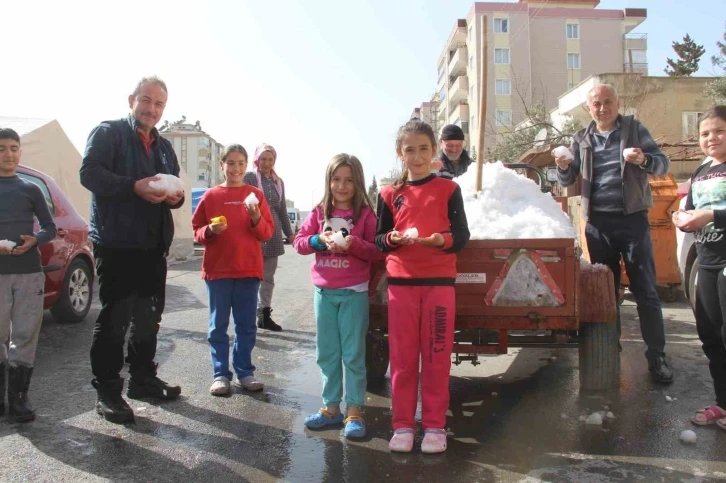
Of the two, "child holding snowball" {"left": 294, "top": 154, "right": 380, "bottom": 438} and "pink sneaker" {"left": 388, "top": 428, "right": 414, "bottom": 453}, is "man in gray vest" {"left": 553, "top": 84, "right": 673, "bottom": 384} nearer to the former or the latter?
"child holding snowball" {"left": 294, "top": 154, "right": 380, "bottom": 438}

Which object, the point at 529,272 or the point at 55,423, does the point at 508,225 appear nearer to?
the point at 529,272

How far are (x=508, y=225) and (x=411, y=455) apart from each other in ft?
5.40

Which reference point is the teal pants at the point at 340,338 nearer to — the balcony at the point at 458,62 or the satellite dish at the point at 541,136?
the satellite dish at the point at 541,136

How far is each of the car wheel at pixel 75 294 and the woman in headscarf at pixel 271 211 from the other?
7.31 feet

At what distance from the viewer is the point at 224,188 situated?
178 inches

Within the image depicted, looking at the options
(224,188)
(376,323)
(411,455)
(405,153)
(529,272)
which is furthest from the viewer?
(224,188)

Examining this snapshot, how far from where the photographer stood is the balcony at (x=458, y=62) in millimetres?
55500

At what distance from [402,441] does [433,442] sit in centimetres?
17

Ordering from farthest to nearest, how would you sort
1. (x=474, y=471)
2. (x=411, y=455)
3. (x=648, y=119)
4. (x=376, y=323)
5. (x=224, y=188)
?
(x=648, y=119)
(x=224, y=188)
(x=376, y=323)
(x=411, y=455)
(x=474, y=471)

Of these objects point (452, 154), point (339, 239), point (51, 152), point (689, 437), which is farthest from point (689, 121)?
point (339, 239)

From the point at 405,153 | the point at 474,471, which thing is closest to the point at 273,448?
the point at 474,471

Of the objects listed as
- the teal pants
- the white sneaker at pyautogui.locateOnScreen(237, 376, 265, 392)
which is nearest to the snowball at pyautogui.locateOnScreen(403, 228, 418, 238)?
the teal pants

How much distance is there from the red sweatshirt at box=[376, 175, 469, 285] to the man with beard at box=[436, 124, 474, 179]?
6.91 feet

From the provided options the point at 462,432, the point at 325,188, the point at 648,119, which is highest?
the point at 648,119
